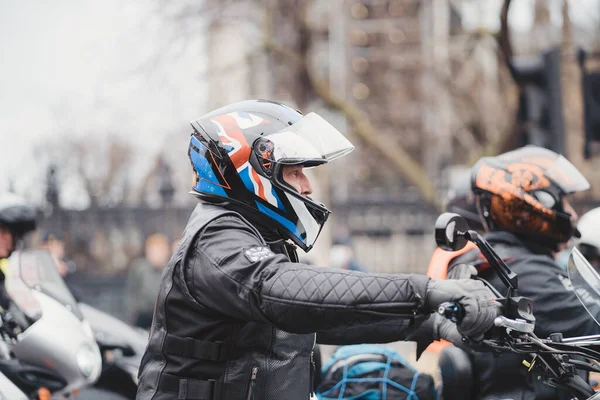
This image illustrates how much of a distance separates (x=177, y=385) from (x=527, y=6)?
12708 millimetres

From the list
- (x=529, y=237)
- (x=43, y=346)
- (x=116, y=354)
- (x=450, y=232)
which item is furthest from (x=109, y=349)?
(x=450, y=232)

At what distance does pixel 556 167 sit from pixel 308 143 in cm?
147

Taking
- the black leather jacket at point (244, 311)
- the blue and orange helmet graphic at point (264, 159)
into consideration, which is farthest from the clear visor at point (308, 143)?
the black leather jacket at point (244, 311)

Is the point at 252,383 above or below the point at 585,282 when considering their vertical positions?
below

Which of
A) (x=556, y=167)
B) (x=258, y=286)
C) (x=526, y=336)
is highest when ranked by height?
(x=556, y=167)

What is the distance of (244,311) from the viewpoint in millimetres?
2482

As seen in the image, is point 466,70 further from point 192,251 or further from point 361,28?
point 192,251

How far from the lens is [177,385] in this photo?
2.67m

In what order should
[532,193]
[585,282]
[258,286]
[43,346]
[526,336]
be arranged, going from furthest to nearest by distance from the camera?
[43,346] → [532,193] → [585,282] → [526,336] → [258,286]

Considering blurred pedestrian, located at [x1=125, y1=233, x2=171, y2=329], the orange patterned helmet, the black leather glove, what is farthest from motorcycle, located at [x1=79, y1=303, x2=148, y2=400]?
blurred pedestrian, located at [x1=125, y1=233, x2=171, y2=329]

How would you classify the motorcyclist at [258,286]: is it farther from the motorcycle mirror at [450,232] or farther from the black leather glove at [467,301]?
the motorcycle mirror at [450,232]

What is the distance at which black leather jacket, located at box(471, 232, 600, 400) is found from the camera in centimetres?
338

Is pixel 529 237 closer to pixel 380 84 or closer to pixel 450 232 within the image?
pixel 450 232

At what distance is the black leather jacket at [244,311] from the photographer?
7.78 ft
